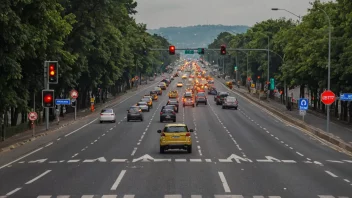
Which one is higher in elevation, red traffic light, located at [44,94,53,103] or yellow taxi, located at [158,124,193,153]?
red traffic light, located at [44,94,53,103]

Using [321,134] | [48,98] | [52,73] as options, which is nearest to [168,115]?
[321,134]

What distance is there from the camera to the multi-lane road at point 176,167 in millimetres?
22078

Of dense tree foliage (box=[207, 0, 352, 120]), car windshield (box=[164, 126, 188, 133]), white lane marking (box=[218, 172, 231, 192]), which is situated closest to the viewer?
white lane marking (box=[218, 172, 231, 192])

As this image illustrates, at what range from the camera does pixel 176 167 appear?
29438 millimetres

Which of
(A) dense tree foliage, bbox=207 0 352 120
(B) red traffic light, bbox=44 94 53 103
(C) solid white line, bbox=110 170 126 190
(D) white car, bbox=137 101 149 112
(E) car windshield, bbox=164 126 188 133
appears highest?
(A) dense tree foliage, bbox=207 0 352 120

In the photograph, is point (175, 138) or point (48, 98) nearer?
point (175, 138)

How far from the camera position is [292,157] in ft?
115

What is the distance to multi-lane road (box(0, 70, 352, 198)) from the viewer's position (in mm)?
22078

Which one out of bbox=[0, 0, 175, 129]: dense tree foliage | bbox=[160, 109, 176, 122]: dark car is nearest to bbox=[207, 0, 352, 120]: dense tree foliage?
bbox=[160, 109, 176, 122]: dark car

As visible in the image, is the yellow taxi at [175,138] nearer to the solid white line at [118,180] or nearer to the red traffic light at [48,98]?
the solid white line at [118,180]

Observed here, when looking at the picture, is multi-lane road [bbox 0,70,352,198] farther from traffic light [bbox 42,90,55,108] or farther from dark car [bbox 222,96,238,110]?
dark car [bbox 222,96,238,110]

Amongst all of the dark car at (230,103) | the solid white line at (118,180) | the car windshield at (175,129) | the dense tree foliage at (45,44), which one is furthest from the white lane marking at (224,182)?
the dark car at (230,103)

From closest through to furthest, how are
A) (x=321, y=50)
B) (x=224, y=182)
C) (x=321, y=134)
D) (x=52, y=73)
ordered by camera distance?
(x=224, y=182), (x=52, y=73), (x=321, y=134), (x=321, y=50)

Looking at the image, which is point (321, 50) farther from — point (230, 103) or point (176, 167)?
point (176, 167)
